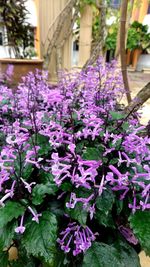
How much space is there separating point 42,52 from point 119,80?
2.28 metres

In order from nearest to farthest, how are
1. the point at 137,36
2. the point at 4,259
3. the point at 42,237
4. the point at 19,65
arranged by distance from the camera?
the point at 42,237
the point at 4,259
the point at 19,65
the point at 137,36

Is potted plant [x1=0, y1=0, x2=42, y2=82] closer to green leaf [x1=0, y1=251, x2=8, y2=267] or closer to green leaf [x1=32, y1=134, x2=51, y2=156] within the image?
green leaf [x1=32, y1=134, x2=51, y2=156]

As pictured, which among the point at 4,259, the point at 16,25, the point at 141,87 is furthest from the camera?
the point at 141,87

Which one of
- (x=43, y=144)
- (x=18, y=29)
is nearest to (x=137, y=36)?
(x=18, y=29)

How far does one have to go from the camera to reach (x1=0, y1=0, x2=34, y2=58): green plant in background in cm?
262

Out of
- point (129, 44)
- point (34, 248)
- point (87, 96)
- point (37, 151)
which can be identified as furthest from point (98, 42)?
point (129, 44)

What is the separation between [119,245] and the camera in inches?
20.7

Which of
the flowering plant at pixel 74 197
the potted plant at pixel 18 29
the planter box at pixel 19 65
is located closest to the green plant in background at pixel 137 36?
the potted plant at pixel 18 29

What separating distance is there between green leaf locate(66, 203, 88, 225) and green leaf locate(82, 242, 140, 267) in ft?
0.33

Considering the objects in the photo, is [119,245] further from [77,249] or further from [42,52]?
[42,52]

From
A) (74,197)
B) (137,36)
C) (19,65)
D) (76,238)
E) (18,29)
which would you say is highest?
(137,36)

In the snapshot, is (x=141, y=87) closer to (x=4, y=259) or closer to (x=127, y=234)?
(x=127, y=234)

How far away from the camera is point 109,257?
481mm

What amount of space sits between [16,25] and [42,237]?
2.82 metres
